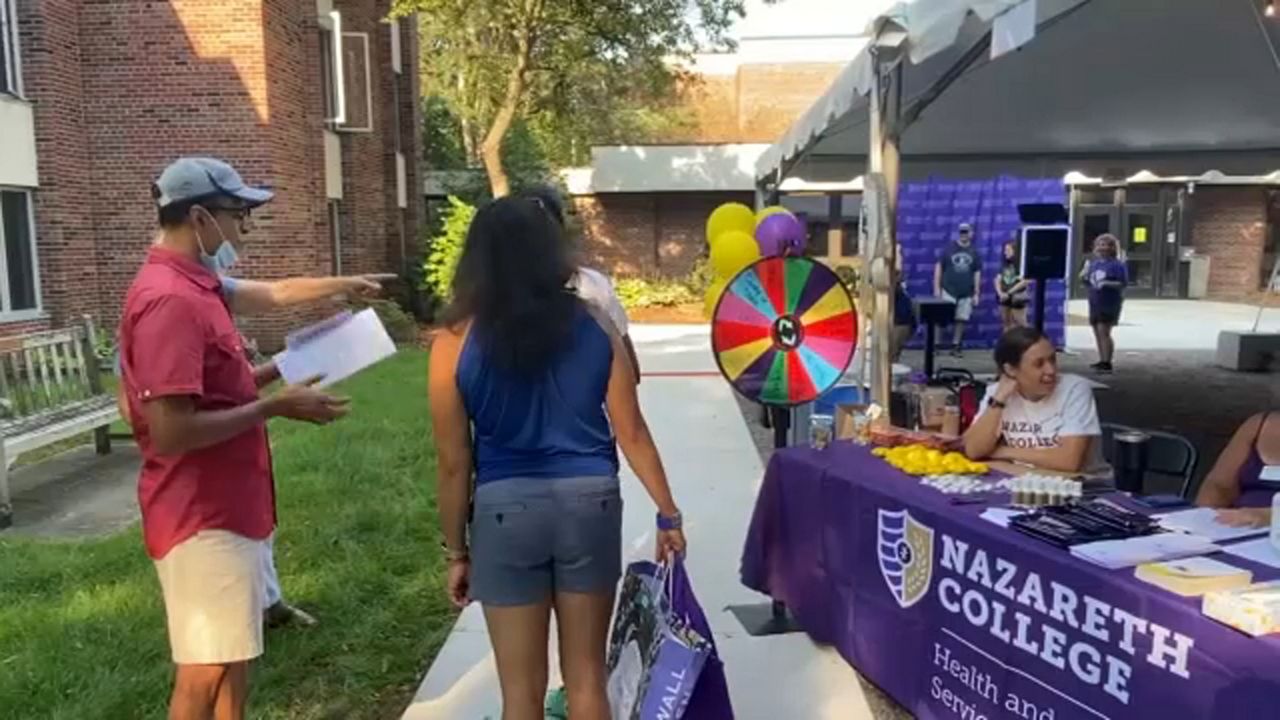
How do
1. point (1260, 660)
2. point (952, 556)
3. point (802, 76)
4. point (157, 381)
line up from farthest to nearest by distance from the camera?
1. point (802, 76)
2. point (952, 556)
3. point (157, 381)
4. point (1260, 660)

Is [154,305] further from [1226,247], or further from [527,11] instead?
[1226,247]

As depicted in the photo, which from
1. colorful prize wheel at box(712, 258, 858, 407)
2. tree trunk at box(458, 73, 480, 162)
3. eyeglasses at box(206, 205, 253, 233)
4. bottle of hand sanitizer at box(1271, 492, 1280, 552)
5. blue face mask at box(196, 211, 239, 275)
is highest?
tree trunk at box(458, 73, 480, 162)

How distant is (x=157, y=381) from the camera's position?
90.4 inches

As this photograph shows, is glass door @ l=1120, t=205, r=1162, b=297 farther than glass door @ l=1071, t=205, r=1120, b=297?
Yes

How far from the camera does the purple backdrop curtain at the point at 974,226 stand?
14.0 meters

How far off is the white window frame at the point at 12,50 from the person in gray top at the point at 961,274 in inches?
446

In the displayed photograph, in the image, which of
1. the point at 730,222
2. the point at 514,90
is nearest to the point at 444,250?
the point at 514,90

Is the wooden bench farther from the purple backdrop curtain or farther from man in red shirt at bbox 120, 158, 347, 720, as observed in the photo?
the purple backdrop curtain

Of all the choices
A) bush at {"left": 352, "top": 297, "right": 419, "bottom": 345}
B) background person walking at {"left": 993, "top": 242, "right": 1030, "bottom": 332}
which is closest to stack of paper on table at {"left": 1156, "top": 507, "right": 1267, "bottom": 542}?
background person walking at {"left": 993, "top": 242, "right": 1030, "bottom": 332}

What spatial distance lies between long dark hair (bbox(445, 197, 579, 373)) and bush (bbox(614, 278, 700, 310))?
18655 mm

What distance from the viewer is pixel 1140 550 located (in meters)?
2.62

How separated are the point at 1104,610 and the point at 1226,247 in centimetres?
2599

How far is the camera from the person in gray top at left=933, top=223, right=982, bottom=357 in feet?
43.2

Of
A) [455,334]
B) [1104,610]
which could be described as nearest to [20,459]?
[455,334]
